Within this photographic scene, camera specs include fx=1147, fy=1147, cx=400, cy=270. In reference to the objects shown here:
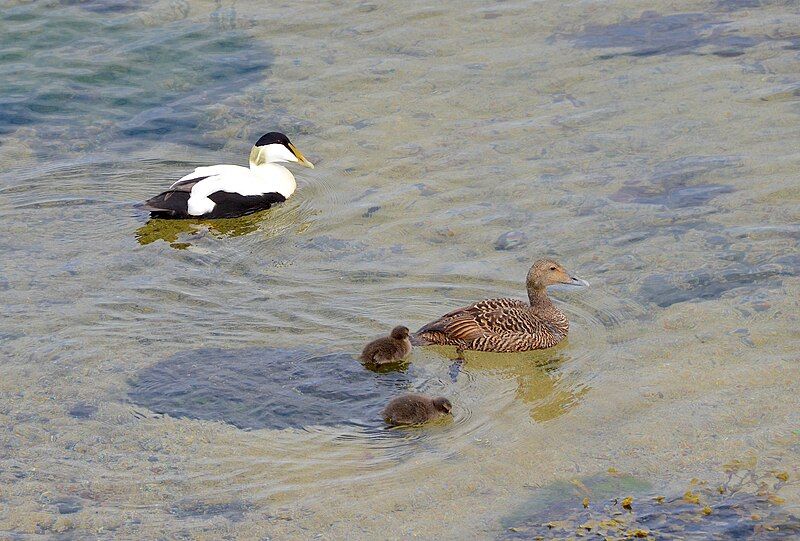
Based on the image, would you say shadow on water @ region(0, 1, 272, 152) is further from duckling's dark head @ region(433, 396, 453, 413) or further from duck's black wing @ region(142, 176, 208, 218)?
duckling's dark head @ region(433, 396, 453, 413)

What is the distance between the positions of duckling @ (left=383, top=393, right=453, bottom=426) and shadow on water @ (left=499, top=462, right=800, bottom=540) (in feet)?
3.24

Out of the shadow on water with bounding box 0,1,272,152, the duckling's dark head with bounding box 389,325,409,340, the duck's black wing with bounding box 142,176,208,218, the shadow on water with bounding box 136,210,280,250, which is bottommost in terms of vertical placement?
the duckling's dark head with bounding box 389,325,409,340

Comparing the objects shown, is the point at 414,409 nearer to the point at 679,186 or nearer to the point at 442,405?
the point at 442,405

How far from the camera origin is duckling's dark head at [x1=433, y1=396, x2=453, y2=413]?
22.9ft

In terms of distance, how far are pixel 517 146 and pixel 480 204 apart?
4.16 ft

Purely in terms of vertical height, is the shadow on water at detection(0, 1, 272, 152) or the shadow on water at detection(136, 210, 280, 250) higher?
the shadow on water at detection(0, 1, 272, 152)

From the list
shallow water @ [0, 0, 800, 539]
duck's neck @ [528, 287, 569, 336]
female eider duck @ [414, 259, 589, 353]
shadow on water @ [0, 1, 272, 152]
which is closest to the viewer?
shallow water @ [0, 0, 800, 539]

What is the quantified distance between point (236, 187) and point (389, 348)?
146 inches

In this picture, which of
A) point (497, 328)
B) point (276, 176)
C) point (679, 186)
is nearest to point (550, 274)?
point (497, 328)

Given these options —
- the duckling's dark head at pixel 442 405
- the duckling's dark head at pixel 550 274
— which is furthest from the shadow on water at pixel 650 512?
the duckling's dark head at pixel 550 274

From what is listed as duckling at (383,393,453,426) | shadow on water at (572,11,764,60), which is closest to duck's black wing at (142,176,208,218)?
duckling at (383,393,453,426)

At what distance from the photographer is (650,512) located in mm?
5777

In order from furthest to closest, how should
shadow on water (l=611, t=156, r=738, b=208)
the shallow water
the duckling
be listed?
shadow on water (l=611, t=156, r=738, b=208)
the duckling
the shallow water

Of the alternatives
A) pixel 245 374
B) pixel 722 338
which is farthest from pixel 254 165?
pixel 722 338
